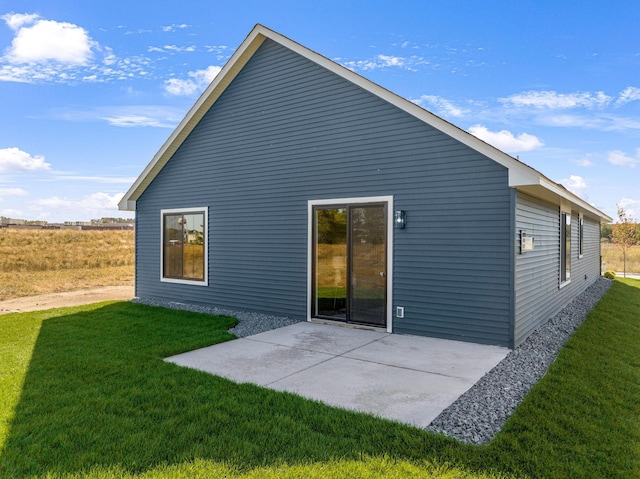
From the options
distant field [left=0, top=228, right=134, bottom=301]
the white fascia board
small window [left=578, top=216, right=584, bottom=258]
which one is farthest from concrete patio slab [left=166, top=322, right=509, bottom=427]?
distant field [left=0, top=228, right=134, bottom=301]

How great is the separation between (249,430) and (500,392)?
2.55 m

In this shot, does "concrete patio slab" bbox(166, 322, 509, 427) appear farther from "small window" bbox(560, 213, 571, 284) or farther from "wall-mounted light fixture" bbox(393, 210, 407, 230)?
"small window" bbox(560, 213, 571, 284)

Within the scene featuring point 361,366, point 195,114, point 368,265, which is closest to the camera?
point 361,366

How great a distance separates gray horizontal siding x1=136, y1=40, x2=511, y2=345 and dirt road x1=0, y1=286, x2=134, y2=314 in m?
1.35

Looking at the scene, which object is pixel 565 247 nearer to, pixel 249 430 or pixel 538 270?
pixel 538 270

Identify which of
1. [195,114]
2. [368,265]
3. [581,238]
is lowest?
[368,265]

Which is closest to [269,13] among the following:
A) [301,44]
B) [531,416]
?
[301,44]

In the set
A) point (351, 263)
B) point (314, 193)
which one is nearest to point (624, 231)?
point (351, 263)

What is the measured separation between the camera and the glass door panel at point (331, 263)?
7.12 meters

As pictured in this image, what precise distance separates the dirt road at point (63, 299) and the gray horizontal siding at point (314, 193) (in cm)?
135

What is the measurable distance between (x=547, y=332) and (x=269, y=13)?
8605 millimetres

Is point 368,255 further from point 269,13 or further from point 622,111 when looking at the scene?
point 622,111

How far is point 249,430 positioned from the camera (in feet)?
10.2

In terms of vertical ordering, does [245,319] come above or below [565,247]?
below
